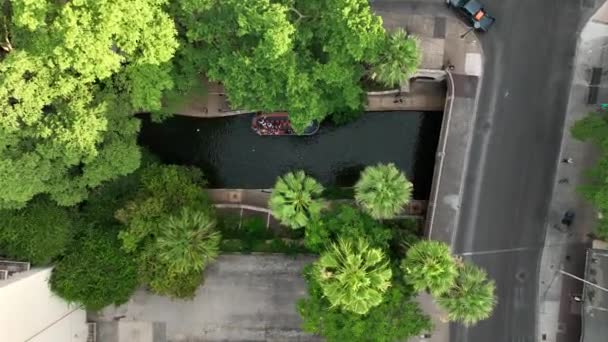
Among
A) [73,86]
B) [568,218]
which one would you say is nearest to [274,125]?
[73,86]

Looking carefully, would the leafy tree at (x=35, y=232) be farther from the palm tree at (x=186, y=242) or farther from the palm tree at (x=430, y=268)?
the palm tree at (x=430, y=268)

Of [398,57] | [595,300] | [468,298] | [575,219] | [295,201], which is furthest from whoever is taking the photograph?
[575,219]

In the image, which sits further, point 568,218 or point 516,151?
point 516,151

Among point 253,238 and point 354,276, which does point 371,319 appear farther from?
point 253,238

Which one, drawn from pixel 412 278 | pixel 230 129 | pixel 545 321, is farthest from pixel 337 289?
pixel 545 321

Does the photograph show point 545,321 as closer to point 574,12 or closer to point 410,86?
point 410,86

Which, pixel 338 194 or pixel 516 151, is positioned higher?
pixel 516 151
